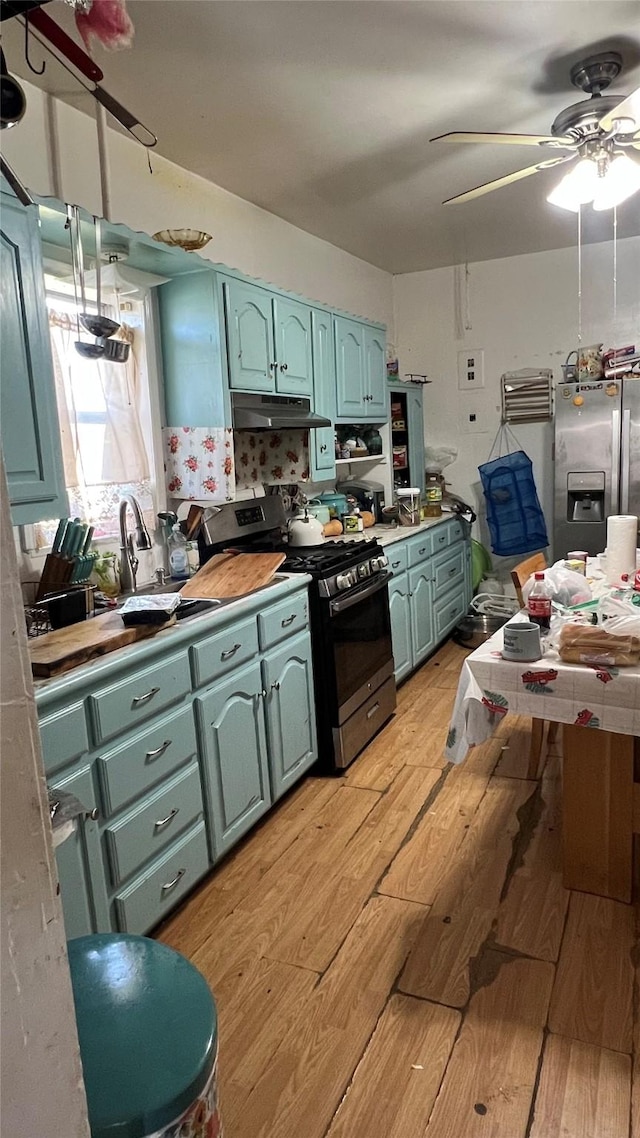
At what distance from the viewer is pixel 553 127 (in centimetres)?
260

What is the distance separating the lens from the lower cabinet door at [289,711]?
8.63 ft

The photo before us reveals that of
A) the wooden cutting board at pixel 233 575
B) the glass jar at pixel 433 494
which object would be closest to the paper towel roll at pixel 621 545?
the wooden cutting board at pixel 233 575

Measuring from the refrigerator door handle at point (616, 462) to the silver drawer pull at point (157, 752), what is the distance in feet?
10.9

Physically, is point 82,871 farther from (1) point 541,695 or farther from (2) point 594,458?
(2) point 594,458

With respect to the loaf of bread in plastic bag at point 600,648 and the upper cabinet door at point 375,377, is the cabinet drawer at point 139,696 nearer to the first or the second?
the loaf of bread in plastic bag at point 600,648

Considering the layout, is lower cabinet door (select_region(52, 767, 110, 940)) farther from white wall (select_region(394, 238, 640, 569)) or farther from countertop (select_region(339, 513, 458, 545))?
white wall (select_region(394, 238, 640, 569))

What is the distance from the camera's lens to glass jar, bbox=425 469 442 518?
15.8ft

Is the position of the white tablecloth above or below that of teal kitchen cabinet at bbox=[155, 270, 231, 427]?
→ below

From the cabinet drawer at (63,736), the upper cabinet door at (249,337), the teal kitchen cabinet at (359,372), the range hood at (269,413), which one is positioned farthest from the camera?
the teal kitchen cabinet at (359,372)

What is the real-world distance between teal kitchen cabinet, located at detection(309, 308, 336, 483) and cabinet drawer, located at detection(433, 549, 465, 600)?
3.53 feet

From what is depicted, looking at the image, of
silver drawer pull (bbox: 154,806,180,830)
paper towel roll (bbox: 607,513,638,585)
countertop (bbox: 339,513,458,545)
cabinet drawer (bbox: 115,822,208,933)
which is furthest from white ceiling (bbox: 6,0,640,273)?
cabinet drawer (bbox: 115,822,208,933)

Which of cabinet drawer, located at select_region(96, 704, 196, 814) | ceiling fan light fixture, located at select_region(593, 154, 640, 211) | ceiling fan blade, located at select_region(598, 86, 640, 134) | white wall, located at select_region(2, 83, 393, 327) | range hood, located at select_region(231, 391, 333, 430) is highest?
white wall, located at select_region(2, 83, 393, 327)

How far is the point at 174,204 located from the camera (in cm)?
297

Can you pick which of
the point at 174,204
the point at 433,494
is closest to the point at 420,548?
the point at 433,494
